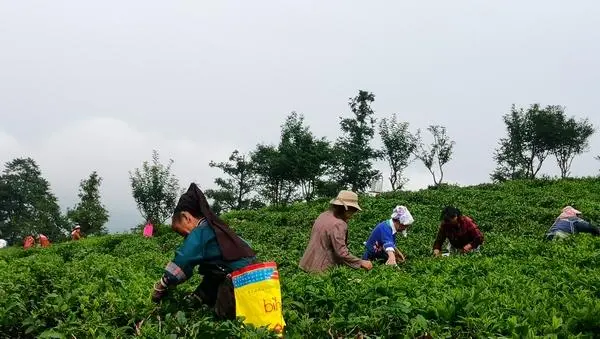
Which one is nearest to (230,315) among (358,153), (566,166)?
(358,153)

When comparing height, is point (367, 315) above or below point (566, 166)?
below

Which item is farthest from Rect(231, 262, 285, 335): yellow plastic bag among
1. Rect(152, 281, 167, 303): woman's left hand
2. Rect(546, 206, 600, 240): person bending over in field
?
Rect(546, 206, 600, 240): person bending over in field

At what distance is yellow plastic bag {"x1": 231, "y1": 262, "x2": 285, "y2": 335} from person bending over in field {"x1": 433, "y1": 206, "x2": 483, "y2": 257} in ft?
18.3

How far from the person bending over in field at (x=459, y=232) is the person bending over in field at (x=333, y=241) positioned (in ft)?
8.87

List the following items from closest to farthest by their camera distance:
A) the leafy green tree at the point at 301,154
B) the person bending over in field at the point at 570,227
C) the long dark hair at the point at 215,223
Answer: the long dark hair at the point at 215,223 < the person bending over in field at the point at 570,227 < the leafy green tree at the point at 301,154

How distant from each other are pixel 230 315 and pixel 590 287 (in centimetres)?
281

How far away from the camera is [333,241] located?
645cm

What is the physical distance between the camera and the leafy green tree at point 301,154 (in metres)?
39.4

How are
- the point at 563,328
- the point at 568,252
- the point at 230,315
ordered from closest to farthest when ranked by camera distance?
the point at 563,328, the point at 230,315, the point at 568,252

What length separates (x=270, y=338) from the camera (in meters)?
3.41

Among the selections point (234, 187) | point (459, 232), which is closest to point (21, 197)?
point (234, 187)

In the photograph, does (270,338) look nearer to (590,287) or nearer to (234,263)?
(234,263)

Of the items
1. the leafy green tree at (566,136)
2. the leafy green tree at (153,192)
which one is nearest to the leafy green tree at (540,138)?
the leafy green tree at (566,136)

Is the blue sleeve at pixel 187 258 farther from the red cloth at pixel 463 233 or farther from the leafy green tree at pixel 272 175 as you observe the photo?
the leafy green tree at pixel 272 175
